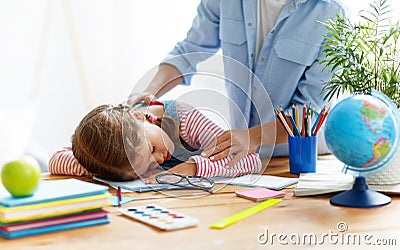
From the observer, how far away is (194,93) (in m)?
1.30

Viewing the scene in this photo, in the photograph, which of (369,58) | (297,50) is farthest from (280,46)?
(369,58)

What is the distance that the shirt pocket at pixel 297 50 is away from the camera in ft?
5.34

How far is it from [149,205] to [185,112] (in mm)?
254

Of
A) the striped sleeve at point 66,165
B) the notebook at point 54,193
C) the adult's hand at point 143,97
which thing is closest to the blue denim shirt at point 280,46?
the adult's hand at point 143,97

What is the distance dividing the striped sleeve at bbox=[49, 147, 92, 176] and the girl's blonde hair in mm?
60

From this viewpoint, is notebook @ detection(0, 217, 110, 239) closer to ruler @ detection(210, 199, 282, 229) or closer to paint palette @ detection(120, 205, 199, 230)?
paint palette @ detection(120, 205, 199, 230)

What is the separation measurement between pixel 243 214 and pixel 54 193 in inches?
12.7

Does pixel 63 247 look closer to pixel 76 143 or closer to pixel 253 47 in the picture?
pixel 76 143

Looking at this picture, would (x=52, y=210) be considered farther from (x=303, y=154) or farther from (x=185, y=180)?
(x=303, y=154)

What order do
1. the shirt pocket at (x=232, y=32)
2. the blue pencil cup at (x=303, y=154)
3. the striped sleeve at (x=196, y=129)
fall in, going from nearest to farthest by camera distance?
the striped sleeve at (x=196, y=129)
the blue pencil cup at (x=303, y=154)
the shirt pocket at (x=232, y=32)

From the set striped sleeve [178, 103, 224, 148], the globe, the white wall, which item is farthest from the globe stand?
the white wall

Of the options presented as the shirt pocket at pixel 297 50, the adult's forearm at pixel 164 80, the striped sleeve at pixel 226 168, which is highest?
the shirt pocket at pixel 297 50

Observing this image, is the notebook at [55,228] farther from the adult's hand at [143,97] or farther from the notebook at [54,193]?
the adult's hand at [143,97]

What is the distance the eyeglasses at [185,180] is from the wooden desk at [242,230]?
0.31 feet
